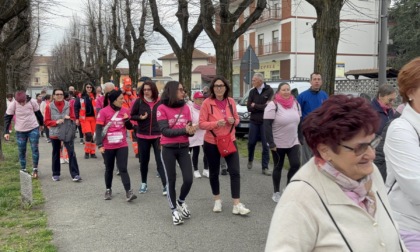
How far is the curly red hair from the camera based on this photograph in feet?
6.18

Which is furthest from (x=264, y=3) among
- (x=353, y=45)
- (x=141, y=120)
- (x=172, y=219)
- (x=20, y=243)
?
(x=353, y=45)

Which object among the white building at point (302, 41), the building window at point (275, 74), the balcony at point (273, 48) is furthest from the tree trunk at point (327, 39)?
the building window at point (275, 74)

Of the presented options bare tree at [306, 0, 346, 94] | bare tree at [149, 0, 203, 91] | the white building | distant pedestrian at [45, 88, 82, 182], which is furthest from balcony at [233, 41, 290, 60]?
distant pedestrian at [45, 88, 82, 182]

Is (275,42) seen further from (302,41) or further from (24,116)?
(24,116)

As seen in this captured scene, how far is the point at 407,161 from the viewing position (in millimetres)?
2311

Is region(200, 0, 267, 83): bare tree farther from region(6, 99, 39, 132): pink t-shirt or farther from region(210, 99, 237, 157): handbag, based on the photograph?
region(210, 99, 237, 157): handbag

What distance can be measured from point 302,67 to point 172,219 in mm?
35442

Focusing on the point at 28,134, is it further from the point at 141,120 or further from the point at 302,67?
the point at 302,67

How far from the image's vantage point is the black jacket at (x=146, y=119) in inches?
277

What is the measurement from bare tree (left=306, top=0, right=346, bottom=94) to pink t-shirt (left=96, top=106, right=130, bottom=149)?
438 centimetres

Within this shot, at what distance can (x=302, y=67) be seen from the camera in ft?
129

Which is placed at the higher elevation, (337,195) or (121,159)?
(337,195)

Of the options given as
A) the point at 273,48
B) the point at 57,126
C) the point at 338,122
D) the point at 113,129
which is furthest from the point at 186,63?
the point at 273,48

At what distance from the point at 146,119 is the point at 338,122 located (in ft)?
17.9
